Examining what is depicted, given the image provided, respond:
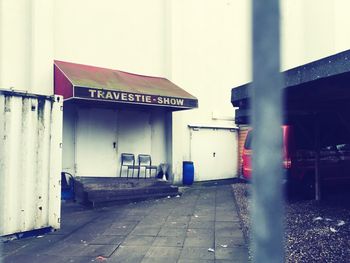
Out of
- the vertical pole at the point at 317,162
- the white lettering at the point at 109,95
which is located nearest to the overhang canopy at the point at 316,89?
the vertical pole at the point at 317,162

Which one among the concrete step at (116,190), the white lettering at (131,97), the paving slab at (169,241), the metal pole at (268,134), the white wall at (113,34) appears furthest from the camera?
the white wall at (113,34)

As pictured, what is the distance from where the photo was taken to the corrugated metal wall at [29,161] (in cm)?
604

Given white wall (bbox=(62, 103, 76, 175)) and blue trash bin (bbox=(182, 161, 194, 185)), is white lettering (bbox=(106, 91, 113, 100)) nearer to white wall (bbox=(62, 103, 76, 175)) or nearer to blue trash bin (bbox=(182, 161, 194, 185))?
white wall (bbox=(62, 103, 76, 175))

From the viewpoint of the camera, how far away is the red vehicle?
9688mm

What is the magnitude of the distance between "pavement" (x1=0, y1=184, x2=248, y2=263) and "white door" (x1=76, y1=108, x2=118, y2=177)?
2.21 m

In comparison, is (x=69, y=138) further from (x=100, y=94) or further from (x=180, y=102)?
(x=180, y=102)

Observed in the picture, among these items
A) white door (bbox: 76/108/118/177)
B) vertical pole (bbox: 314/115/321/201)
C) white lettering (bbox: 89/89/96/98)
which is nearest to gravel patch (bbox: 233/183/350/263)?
vertical pole (bbox: 314/115/321/201)

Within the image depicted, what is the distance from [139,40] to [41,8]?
152 inches

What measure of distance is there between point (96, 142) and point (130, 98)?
251 centimetres

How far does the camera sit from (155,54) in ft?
44.6

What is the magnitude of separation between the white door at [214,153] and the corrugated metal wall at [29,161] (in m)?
8.29

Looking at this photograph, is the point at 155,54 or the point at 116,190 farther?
the point at 155,54

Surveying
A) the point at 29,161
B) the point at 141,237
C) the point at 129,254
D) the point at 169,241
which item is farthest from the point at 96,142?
the point at 129,254

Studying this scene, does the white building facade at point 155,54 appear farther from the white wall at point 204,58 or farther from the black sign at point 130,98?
the black sign at point 130,98
